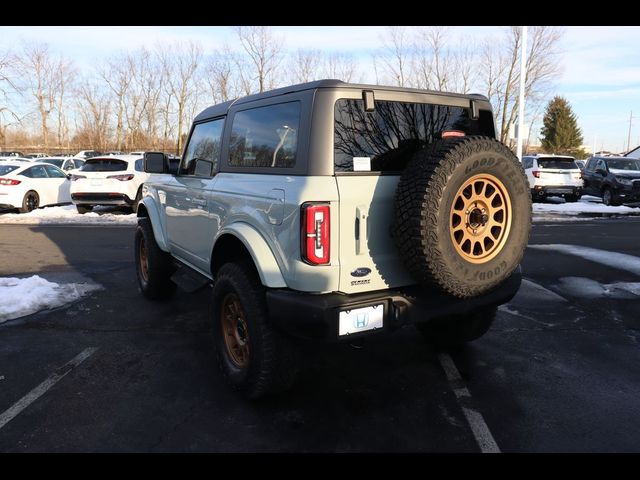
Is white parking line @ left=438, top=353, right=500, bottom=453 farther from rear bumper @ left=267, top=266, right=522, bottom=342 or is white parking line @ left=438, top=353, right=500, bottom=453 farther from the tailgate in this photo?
the tailgate

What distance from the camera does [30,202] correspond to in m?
14.2

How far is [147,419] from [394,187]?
2.14 meters

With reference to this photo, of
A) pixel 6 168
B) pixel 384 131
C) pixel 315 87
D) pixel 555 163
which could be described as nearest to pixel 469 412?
pixel 384 131

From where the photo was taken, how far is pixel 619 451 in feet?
8.89

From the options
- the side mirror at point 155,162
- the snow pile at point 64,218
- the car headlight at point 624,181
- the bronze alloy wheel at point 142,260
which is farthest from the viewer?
the car headlight at point 624,181

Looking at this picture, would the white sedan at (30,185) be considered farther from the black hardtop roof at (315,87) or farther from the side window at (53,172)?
the black hardtop roof at (315,87)

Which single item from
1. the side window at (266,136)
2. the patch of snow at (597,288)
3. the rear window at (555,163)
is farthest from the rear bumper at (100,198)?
the rear window at (555,163)

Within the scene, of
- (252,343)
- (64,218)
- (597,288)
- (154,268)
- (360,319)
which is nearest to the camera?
(360,319)

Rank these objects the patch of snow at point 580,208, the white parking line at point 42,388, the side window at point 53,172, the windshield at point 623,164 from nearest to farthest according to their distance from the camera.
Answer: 1. the white parking line at point 42,388
2. the side window at point 53,172
3. the patch of snow at point 580,208
4. the windshield at point 623,164

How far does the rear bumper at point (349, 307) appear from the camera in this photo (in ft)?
9.10

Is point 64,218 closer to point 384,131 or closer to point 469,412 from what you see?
point 384,131

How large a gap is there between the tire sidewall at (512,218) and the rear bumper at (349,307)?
0.24 meters

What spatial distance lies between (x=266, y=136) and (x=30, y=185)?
13366 mm

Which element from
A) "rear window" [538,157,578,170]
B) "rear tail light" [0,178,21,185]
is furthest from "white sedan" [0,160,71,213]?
"rear window" [538,157,578,170]
